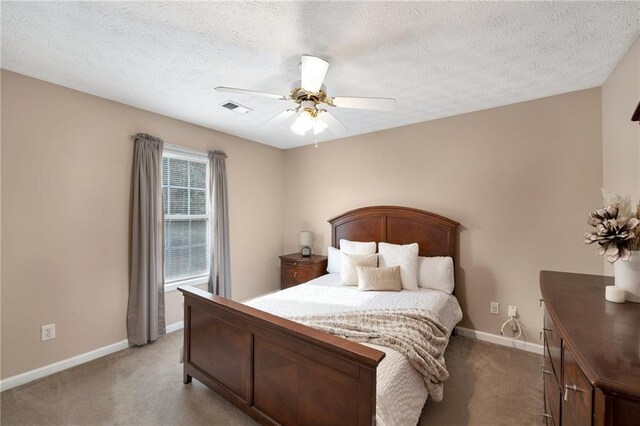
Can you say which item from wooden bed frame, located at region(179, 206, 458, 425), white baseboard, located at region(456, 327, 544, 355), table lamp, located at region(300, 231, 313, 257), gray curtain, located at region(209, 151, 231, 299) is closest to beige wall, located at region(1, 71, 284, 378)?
gray curtain, located at region(209, 151, 231, 299)

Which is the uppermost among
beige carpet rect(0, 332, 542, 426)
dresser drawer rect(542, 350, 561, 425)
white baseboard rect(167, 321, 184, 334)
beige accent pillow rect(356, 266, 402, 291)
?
beige accent pillow rect(356, 266, 402, 291)

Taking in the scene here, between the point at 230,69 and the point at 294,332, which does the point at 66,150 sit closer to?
the point at 230,69

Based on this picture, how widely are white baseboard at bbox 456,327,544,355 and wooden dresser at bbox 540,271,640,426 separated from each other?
1558 mm

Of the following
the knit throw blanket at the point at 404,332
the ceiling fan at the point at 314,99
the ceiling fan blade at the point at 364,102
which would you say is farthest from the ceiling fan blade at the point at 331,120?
the knit throw blanket at the point at 404,332

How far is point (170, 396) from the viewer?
2137 millimetres

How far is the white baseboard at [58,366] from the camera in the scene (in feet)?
7.25

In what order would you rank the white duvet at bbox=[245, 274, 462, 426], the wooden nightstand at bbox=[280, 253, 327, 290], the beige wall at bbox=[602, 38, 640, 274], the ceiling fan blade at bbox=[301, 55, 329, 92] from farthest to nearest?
the wooden nightstand at bbox=[280, 253, 327, 290] < the beige wall at bbox=[602, 38, 640, 274] < the ceiling fan blade at bbox=[301, 55, 329, 92] < the white duvet at bbox=[245, 274, 462, 426]

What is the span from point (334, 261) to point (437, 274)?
51.7 inches

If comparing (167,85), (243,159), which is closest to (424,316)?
(167,85)

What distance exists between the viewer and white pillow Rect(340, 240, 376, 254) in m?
3.50

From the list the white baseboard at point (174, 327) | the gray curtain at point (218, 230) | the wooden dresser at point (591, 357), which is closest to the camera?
the wooden dresser at point (591, 357)

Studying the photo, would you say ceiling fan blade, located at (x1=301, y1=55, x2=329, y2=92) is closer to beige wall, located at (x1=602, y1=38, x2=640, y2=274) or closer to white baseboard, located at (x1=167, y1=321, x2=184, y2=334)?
beige wall, located at (x1=602, y1=38, x2=640, y2=274)

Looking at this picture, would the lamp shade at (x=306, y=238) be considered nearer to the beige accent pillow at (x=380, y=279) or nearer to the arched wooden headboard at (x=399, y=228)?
the arched wooden headboard at (x=399, y=228)

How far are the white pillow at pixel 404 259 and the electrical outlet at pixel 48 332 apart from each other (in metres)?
3.18
